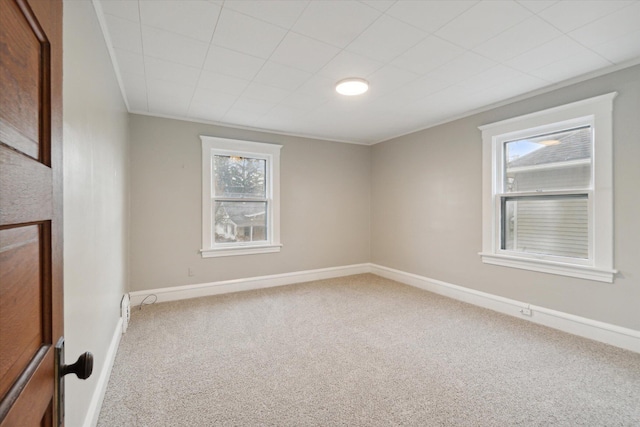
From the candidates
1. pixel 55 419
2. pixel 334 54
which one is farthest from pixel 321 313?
pixel 55 419

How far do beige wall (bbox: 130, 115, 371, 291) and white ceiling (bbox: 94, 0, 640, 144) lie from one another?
0.61 meters

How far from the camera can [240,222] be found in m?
4.52

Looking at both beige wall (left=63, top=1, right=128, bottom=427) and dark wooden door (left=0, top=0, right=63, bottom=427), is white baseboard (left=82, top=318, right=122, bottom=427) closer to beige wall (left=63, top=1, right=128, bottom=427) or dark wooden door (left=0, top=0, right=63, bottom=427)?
beige wall (left=63, top=1, right=128, bottom=427)

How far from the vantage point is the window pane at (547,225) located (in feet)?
9.68

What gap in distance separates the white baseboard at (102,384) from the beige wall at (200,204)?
4.55 ft

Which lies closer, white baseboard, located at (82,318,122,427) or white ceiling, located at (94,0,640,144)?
white baseboard, located at (82,318,122,427)

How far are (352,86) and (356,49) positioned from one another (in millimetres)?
596

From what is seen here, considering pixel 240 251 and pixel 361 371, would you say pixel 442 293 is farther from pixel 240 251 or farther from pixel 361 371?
pixel 240 251

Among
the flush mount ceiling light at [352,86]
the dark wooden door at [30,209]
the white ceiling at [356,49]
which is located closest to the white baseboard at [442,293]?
the white ceiling at [356,49]

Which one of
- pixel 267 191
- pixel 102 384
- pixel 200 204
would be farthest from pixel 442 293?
pixel 102 384

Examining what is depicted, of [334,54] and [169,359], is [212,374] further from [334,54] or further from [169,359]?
[334,54]

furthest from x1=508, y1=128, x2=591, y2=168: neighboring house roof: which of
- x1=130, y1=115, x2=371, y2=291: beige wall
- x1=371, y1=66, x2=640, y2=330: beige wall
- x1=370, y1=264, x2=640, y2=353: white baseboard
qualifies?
x1=130, y1=115, x2=371, y2=291: beige wall

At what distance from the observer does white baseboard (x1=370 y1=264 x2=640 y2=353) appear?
8.55ft

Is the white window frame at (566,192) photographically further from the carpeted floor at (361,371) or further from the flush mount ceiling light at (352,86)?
the flush mount ceiling light at (352,86)
